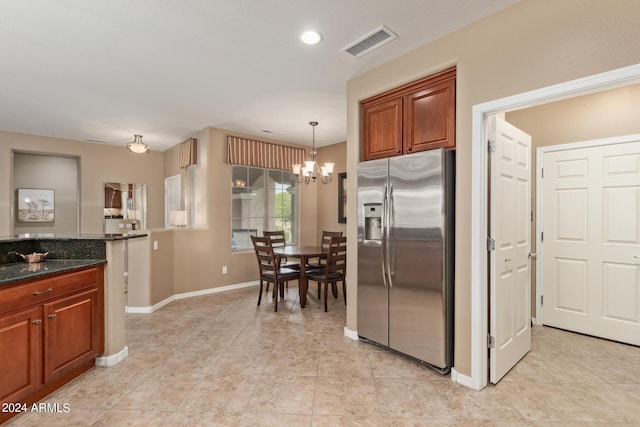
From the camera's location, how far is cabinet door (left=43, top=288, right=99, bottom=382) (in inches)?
84.4

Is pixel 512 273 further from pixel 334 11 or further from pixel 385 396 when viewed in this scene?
pixel 334 11

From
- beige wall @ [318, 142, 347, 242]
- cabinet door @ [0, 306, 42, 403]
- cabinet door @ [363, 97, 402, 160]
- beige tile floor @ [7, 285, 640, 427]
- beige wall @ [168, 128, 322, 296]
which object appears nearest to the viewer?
cabinet door @ [0, 306, 42, 403]

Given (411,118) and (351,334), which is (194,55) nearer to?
(411,118)

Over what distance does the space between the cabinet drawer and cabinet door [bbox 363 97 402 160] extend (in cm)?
269

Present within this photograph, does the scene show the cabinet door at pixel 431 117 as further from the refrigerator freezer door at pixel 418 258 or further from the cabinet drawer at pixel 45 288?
the cabinet drawer at pixel 45 288

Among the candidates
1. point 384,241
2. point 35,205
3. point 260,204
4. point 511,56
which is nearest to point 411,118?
point 511,56

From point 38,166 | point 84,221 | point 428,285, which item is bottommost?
point 428,285

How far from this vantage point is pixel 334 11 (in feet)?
7.14

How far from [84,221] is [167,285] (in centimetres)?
280

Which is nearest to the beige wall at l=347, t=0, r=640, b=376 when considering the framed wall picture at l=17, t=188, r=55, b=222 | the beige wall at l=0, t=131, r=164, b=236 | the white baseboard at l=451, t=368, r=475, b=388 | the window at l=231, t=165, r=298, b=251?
the white baseboard at l=451, t=368, r=475, b=388

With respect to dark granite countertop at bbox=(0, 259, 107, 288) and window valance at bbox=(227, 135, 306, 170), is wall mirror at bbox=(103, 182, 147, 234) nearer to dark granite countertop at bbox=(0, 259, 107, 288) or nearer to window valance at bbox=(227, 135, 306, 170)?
window valance at bbox=(227, 135, 306, 170)

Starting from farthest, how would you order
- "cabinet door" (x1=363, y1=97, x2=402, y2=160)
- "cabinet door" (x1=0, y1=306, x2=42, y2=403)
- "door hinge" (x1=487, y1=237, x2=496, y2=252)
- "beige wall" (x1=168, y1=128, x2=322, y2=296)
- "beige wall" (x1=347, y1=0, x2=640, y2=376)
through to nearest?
"beige wall" (x1=168, y1=128, x2=322, y2=296)
"cabinet door" (x1=363, y1=97, x2=402, y2=160)
"door hinge" (x1=487, y1=237, x2=496, y2=252)
"cabinet door" (x1=0, y1=306, x2=42, y2=403)
"beige wall" (x1=347, y1=0, x2=640, y2=376)

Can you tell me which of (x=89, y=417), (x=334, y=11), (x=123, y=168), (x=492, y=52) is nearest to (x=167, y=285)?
(x=89, y=417)

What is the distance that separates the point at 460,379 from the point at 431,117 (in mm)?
2114
